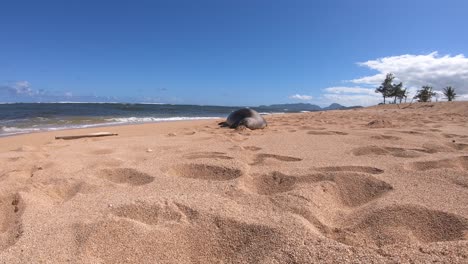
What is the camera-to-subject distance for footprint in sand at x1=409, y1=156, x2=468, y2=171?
316 centimetres

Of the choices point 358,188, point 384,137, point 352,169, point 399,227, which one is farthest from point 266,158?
point 384,137

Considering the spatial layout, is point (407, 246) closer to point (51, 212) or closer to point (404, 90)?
point (51, 212)

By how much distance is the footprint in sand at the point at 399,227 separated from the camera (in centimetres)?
177

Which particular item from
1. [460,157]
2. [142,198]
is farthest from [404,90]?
[142,198]

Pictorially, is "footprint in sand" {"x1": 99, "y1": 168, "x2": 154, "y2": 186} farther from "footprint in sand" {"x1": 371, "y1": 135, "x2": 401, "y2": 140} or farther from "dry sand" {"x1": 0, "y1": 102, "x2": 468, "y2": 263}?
"footprint in sand" {"x1": 371, "y1": 135, "x2": 401, "y2": 140}

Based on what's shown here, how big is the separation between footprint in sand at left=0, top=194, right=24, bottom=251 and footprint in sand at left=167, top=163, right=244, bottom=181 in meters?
1.26

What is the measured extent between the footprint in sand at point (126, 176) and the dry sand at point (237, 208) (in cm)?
1

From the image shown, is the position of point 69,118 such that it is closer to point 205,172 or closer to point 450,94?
point 205,172

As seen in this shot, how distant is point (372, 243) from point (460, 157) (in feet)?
8.08

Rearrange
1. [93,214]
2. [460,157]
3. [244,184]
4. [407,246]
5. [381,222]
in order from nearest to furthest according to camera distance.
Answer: [407,246], [381,222], [93,214], [244,184], [460,157]

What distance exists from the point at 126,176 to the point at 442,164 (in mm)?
3127

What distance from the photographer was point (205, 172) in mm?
3191

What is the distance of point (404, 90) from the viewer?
40.3 meters

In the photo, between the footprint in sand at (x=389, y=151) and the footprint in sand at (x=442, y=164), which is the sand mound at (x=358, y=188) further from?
the footprint in sand at (x=389, y=151)
